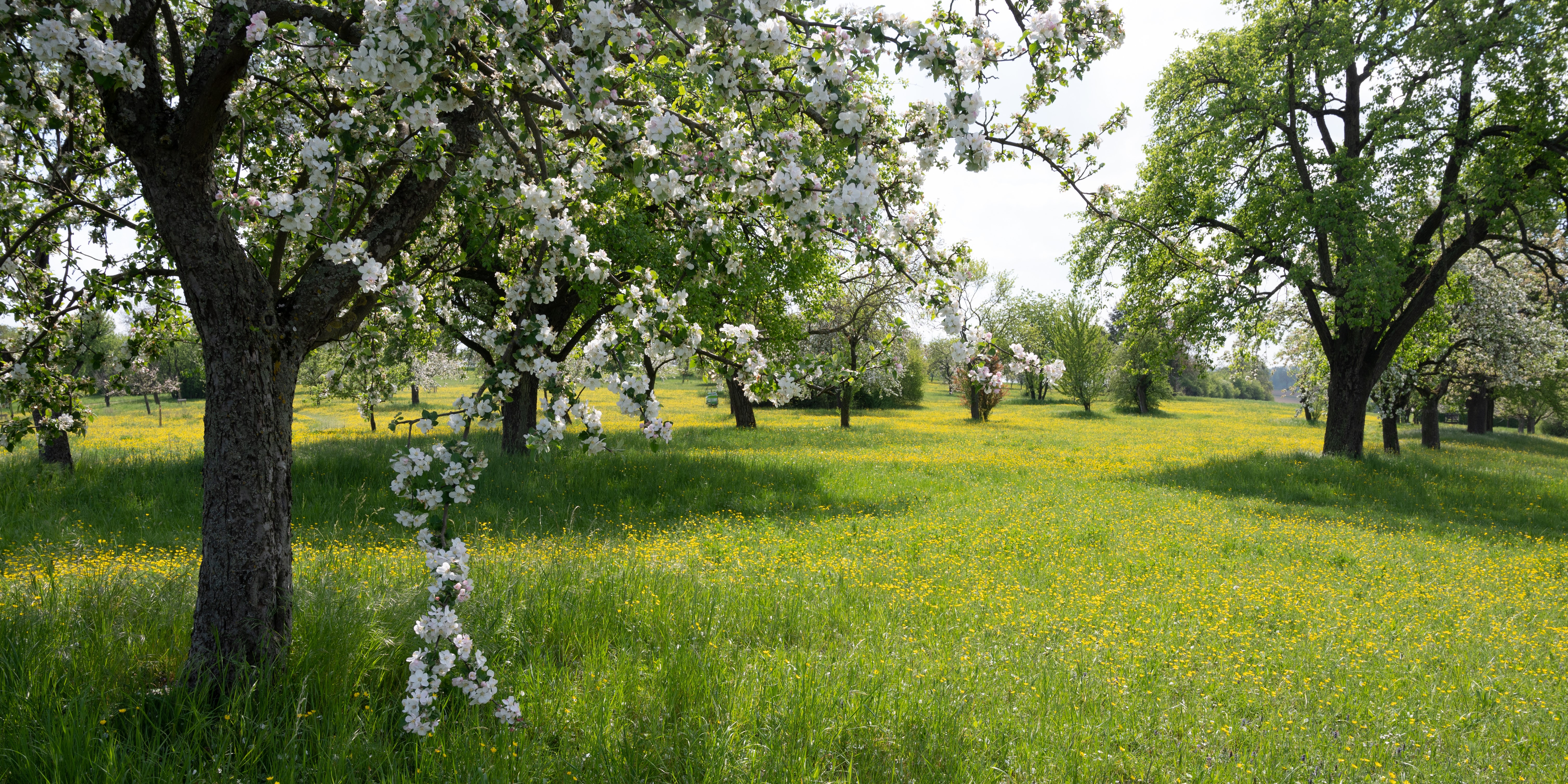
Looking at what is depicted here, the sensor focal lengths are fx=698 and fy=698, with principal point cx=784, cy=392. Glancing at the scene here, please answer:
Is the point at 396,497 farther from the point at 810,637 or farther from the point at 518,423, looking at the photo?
the point at 810,637

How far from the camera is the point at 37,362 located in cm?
623

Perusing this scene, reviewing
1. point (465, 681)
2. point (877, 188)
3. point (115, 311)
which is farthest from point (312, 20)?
point (115, 311)

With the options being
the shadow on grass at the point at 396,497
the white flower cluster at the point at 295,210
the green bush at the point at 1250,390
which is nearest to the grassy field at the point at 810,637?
the shadow on grass at the point at 396,497

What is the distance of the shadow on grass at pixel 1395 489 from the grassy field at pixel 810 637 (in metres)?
0.28

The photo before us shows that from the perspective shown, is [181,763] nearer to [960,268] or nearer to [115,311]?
[960,268]

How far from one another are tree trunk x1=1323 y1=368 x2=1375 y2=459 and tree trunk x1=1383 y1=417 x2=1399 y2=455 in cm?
767

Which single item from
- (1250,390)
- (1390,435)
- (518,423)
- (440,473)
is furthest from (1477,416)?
(1250,390)

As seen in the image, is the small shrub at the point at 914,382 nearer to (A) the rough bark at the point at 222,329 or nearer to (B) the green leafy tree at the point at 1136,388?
(B) the green leafy tree at the point at 1136,388

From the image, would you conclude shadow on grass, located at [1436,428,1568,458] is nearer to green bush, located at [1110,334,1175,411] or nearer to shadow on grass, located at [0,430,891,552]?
green bush, located at [1110,334,1175,411]

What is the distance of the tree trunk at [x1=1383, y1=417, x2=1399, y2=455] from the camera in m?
24.5

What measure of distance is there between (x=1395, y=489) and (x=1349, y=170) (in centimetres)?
749

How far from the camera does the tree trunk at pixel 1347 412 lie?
18266 mm

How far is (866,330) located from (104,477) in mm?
21754

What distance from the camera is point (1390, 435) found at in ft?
81.2
